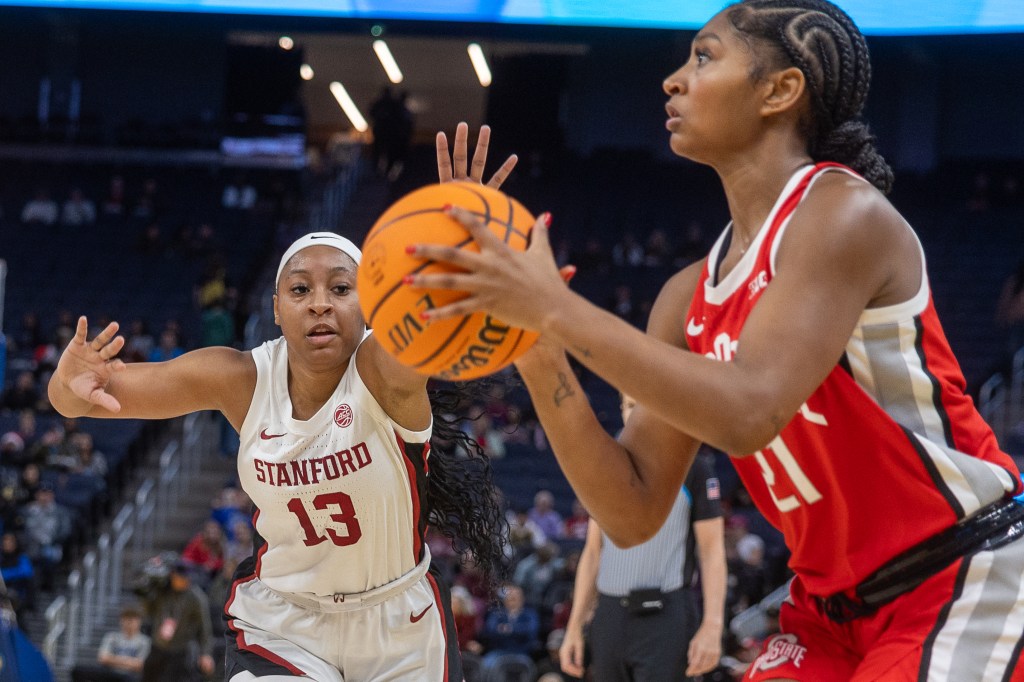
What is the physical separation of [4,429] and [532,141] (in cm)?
1200

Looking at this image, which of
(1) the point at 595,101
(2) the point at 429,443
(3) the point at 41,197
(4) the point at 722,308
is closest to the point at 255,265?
(3) the point at 41,197

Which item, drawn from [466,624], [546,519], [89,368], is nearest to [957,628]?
[89,368]

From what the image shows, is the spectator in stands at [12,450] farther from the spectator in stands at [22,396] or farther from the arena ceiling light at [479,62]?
the arena ceiling light at [479,62]

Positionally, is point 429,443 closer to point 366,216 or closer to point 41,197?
point 366,216

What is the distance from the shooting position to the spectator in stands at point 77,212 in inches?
811

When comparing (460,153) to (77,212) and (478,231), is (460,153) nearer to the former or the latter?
(478,231)

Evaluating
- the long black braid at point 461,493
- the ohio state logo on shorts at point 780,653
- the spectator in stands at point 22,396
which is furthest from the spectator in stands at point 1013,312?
the ohio state logo on shorts at point 780,653

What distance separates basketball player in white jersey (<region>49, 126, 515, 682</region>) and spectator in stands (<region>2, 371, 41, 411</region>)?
11842 millimetres

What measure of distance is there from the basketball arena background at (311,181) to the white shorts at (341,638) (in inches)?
266

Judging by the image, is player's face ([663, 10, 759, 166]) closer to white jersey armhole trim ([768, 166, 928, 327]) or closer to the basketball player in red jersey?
the basketball player in red jersey

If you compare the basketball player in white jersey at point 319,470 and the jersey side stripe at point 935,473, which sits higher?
the jersey side stripe at point 935,473

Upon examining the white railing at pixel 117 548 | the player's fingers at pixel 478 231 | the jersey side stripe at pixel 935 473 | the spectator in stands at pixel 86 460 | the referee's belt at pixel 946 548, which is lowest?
A: the white railing at pixel 117 548

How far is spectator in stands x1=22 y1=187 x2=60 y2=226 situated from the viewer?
20516 millimetres

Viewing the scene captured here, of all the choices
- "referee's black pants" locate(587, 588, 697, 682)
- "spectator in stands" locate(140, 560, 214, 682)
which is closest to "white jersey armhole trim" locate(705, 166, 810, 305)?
"referee's black pants" locate(587, 588, 697, 682)
